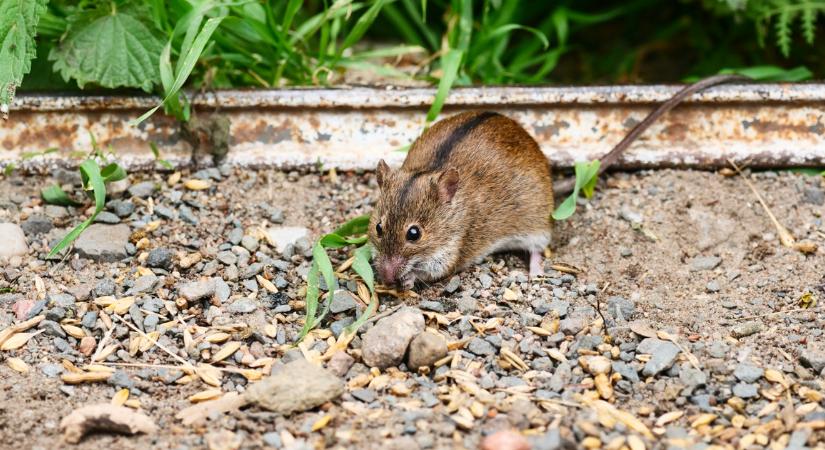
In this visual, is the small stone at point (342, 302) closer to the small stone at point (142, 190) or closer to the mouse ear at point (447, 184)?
the mouse ear at point (447, 184)

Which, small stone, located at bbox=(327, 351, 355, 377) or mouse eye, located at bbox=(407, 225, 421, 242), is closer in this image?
small stone, located at bbox=(327, 351, 355, 377)

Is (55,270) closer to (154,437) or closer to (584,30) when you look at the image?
(154,437)

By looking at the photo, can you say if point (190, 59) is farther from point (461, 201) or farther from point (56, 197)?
point (461, 201)

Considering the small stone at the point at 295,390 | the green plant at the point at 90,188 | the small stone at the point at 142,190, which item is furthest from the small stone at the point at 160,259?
the small stone at the point at 295,390

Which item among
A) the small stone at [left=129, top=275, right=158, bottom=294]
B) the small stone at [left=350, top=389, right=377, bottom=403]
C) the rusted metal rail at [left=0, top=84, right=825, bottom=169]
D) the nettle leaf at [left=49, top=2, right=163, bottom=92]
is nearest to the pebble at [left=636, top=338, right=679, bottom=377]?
the small stone at [left=350, top=389, right=377, bottom=403]

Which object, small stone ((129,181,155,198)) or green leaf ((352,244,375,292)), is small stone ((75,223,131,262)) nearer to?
small stone ((129,181,155,198))

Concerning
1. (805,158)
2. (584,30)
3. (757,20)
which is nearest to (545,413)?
(805,158)
